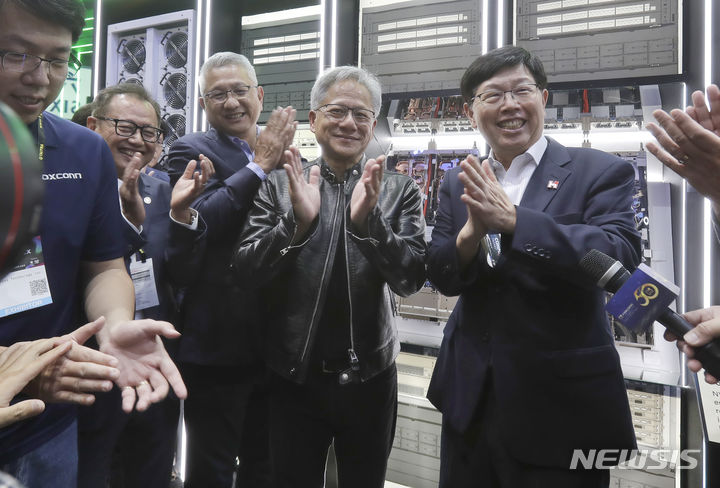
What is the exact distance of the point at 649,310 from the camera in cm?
104

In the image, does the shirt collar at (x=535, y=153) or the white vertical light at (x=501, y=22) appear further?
the white vertical light at (x=501, y=22)

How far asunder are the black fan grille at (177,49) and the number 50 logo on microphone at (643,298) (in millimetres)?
3066

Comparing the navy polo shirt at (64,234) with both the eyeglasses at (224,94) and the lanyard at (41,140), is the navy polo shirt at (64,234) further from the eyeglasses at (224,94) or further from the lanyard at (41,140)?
the eyeglasses at (224,94)

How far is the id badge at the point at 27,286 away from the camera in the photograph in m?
1.07

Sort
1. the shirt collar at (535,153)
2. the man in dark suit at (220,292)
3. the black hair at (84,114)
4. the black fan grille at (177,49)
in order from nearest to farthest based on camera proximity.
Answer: the shirt collar at (535,153)
the man in dark suit at (220,292)
the black hair at (84,114)
the black fan grille at (177,49)

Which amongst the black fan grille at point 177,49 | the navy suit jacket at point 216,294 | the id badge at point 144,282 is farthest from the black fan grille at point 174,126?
the id badge at point 144,282

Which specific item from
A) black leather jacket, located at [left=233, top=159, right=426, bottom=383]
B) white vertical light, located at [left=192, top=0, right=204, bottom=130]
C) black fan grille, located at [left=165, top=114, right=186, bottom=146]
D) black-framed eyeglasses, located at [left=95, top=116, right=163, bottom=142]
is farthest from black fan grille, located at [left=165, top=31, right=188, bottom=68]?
black leather jacket, located at [left=233, top=159, right=426, bottom=383]

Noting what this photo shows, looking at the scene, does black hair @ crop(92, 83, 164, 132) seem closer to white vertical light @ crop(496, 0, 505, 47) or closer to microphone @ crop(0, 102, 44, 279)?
white vertical light @ crop(496, 0, 505, 47)

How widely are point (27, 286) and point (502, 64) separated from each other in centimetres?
143

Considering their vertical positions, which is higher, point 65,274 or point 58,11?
point 58,11

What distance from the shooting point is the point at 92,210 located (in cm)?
125

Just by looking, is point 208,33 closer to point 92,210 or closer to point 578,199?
point 92,210

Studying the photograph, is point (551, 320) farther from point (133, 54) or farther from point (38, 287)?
point (133, 54)

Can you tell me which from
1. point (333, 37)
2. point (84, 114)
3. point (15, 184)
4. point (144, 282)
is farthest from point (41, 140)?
point (333, 37)
